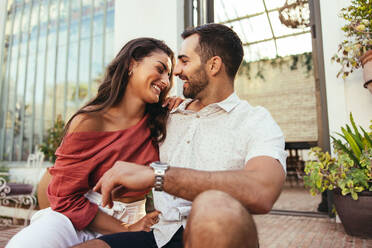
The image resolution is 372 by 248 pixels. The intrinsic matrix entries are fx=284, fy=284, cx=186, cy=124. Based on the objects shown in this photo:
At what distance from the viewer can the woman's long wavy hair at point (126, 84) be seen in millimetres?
1513

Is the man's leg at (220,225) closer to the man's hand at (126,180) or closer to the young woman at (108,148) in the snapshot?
the man's hand at (126,180)

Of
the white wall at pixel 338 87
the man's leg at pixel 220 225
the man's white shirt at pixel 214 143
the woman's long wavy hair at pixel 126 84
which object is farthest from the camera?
the white wall at pixel 338 87

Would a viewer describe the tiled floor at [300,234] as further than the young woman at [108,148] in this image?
Yes

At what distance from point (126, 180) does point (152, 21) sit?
3.61 m

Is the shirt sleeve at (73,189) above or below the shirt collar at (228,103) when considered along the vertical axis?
below

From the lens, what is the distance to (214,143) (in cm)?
128

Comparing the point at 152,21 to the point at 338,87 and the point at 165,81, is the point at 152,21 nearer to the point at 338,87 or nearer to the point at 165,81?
the point at 338,87

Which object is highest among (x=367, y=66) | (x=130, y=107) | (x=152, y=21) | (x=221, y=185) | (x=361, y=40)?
(x=152, y=21)

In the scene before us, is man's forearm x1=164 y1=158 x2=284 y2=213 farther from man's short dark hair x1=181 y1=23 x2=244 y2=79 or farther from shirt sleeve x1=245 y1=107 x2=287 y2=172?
man's short dark hair x1=181 y1=23 x2=244 y2=79

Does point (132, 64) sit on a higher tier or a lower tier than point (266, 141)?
higher

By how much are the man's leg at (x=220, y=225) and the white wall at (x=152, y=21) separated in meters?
3.02

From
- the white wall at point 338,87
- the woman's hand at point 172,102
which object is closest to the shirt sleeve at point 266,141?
the woman's hand at point 172,102

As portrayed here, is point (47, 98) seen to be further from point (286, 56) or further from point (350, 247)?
point (350, 247)

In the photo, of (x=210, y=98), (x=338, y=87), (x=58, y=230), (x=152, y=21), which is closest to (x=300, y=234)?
(x=338, y=87)
